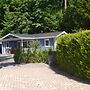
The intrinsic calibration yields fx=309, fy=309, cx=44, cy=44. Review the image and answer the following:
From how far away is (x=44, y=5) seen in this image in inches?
2211

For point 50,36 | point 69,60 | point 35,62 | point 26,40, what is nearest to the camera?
point 69,60

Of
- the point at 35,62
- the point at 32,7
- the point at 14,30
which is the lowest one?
the point at 35,62

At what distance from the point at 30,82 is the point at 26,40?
1463 inches

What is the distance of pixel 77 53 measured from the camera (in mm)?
15031

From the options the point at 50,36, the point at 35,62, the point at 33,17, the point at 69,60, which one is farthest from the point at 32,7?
the point at 69,60

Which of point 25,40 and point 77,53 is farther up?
point 25,40

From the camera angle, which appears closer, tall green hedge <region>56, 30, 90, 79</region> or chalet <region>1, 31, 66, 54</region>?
tall green hedge <region>56, 30, 90, 79</region>

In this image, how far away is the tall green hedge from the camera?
13.9m

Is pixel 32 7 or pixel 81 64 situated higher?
pixel 32 7

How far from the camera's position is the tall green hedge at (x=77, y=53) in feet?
45.6

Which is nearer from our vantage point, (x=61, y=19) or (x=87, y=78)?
(x=87, y=78)

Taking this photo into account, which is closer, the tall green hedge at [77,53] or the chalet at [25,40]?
the tall green hedge at [77,53]

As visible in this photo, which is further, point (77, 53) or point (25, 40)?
point (25, 40)

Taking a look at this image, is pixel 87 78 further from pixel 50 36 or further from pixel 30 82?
pixel 50 36
